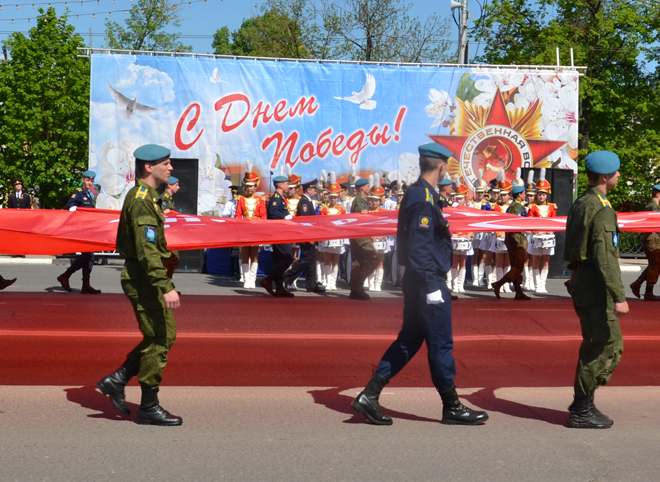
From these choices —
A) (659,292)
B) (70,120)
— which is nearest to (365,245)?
(659,292)

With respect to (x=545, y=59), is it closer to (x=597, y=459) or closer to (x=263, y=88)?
(x=263, y=88)

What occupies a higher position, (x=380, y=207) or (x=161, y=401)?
(x=380, y=207)

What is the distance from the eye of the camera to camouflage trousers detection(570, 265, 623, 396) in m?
6.02

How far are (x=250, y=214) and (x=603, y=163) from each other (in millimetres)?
11179

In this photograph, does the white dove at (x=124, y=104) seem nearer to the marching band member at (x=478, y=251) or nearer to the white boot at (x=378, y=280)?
the white boot at (x=378, y=280)

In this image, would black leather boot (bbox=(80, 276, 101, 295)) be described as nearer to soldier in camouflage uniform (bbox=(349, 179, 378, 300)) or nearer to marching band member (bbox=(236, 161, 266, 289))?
marching band member (bbox=(236, 161, 266, 289))

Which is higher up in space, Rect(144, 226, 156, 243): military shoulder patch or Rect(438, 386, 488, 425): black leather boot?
Rect(144, 226, 156, 243): military shoulder patch

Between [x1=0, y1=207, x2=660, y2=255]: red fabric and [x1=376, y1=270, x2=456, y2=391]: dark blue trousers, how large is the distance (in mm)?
4435

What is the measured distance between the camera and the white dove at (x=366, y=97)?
21594mm

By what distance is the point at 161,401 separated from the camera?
673cm

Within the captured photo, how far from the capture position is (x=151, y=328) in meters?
5.96

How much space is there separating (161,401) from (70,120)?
85.3ft

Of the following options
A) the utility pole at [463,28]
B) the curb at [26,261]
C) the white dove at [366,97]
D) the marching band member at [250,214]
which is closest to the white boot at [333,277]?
the marching band member at [250,214]

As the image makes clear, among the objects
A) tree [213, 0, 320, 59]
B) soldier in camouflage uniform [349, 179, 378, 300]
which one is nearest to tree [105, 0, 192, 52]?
tree [213, 0, 320, 59]
